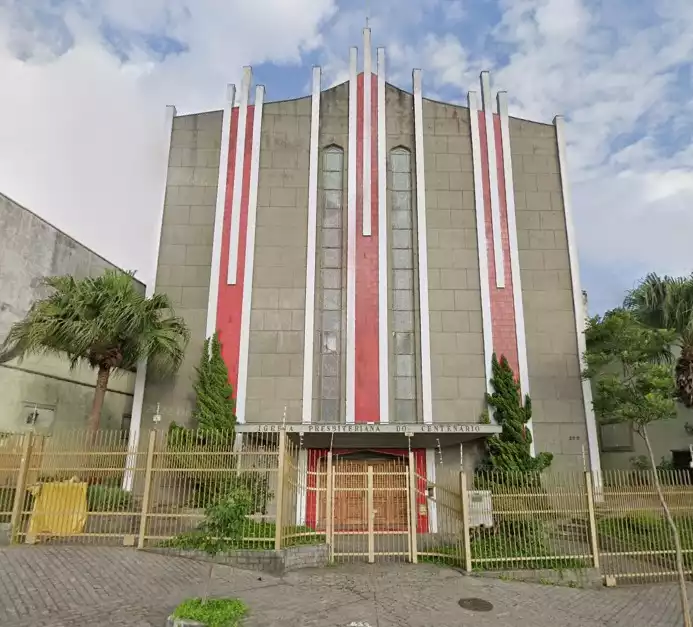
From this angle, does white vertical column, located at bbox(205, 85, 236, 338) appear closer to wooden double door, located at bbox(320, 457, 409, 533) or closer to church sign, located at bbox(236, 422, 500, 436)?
church sign, located at bbox(236, 422, 500, 436)

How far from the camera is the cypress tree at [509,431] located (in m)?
16.1

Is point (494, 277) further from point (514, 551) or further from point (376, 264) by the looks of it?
point (514, 551)

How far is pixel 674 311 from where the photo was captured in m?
17.6

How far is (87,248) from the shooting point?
77.1 ft

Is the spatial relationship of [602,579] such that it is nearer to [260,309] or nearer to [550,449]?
[550,449]

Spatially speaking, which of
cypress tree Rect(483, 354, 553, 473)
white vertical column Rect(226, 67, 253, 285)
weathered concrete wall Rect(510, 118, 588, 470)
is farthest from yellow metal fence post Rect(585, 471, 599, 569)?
white vertical column Rect(226, 67, 253, 285)

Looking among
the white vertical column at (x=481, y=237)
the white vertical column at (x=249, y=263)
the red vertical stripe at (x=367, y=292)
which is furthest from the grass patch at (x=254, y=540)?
the white vertical column at (x=481, y=237)

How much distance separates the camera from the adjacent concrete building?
1730 centimetres

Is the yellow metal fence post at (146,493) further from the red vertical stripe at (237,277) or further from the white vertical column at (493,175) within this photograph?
the white vertical column at (493,175)

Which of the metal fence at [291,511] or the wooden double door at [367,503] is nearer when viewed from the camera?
the metal fence at [291,511]

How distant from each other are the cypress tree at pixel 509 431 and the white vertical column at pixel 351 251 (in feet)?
14.3

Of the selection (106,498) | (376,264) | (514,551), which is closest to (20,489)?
(106,498)

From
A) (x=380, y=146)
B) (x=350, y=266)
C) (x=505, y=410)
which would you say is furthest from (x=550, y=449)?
(x=380, y=146)

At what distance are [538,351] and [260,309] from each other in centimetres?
928
